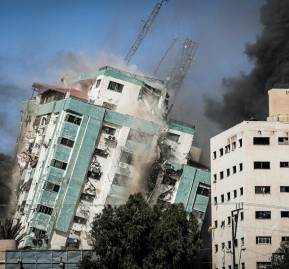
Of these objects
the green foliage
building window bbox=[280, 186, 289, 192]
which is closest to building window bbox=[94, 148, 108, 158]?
the green foliage

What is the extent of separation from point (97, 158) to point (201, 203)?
54.7 feet

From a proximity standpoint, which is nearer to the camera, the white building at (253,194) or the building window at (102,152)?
the white building at (253,194)

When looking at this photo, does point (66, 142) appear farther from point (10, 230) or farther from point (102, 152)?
point (10, 230)

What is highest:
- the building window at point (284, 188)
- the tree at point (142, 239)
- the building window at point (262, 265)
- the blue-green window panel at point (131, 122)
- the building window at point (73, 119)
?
the blue-green window panel at point (131, 122)

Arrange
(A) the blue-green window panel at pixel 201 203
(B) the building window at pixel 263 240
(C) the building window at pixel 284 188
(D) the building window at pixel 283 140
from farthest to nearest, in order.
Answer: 1. (A) the blue-green window panel at pixel 201 203
2. (D) the building window at pixel 283 140
3. (C) the building window at pixel 284 188
4. (B) the building window at pixel 263 240

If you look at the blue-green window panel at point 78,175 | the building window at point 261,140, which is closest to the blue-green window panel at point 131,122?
the blue-green window panel at point 78,175

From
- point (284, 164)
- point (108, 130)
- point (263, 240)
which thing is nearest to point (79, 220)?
point (108, 130)

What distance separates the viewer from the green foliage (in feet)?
285

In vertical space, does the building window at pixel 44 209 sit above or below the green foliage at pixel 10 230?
above

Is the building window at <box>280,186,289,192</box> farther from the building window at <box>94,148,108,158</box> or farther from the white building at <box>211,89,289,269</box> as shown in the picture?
the building window at <box>94,148,108,158</box>

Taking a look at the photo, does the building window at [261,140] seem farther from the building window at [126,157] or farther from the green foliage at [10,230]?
the green foliage at [10,230]

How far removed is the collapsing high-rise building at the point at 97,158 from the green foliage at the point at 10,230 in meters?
1.15

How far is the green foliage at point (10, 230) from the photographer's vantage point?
86.8 m

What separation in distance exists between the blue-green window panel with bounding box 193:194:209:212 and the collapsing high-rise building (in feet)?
0.47
